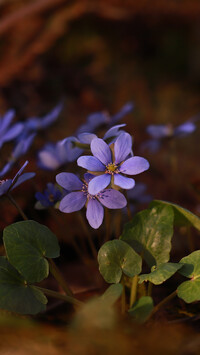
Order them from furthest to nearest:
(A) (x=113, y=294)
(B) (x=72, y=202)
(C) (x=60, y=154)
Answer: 1. (C) (x=60, y=154)
2. (B) (x=72, y=202)
3. (A) (x=113, y=294)

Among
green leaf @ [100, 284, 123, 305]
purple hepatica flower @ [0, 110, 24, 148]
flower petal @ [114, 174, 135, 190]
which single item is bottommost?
green leaf @ [100, 284, 123, 305]

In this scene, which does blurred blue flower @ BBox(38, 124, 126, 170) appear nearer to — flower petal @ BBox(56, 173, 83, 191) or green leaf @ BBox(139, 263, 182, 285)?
flower petal @ BBox(56, 173, 83, 191)

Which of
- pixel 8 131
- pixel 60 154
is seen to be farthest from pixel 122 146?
pixel 8 131

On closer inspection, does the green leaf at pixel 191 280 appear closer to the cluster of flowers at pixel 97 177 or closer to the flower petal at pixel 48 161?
the cluster of flowers at pixel 97 177

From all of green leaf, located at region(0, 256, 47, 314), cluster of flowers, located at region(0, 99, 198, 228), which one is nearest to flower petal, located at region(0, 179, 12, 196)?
cluster of flowers, located at region(0, 99, 198, 228)

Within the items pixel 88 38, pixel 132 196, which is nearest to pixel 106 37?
pixel 88 38

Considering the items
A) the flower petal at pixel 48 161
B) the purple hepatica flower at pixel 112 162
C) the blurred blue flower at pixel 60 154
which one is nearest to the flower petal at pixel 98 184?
the purple hepatica flower at pixel 112 162

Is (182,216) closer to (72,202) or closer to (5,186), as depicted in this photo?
(72,202)
